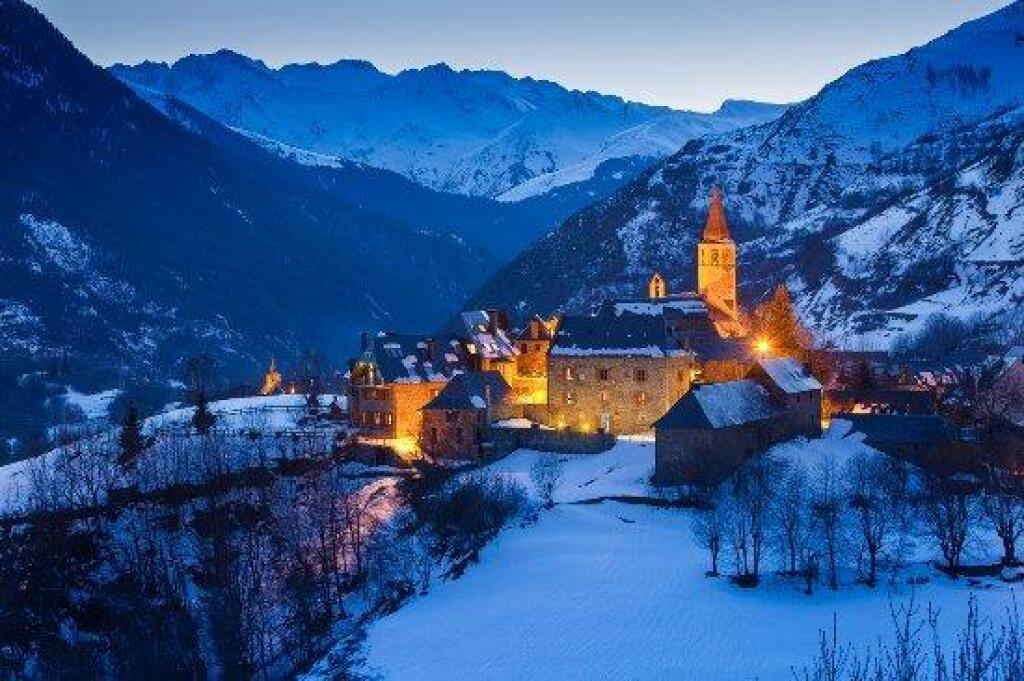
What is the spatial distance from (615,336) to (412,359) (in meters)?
16.6

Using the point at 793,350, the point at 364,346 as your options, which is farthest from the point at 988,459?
the point at 364,346

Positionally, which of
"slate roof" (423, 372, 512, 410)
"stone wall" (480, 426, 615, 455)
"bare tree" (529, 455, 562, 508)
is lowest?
"bare tree" (529, 455, 562, 508)

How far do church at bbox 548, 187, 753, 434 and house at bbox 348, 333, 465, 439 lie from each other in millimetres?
9141

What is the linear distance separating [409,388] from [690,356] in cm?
2216

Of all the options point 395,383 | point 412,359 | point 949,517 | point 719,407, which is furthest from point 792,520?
point 412,359

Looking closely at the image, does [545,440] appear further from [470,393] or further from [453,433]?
[453,433]

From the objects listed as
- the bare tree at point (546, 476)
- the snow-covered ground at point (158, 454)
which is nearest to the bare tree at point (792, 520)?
the bare tree at point (546, 476)

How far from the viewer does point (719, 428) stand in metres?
68.9

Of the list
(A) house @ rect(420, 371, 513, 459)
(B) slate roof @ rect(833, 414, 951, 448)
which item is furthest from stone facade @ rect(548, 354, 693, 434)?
(B) slate roof @ rect(833, 414, 951, 448)

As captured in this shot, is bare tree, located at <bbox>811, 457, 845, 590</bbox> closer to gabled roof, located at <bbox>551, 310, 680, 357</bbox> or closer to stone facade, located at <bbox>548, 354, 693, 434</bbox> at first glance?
stone facade, located at <bbox>548, 354, 693, 434</bbox>

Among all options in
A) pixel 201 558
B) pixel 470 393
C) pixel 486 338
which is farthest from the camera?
pixel 486 338

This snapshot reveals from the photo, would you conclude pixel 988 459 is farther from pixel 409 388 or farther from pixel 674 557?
pixel 409 388

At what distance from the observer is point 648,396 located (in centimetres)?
8481

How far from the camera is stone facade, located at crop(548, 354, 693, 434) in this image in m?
84.5
